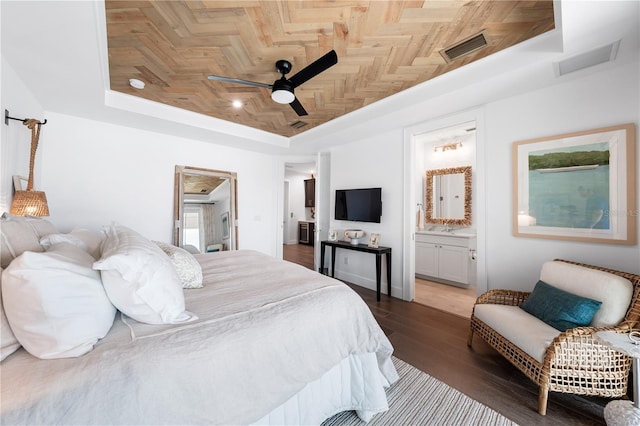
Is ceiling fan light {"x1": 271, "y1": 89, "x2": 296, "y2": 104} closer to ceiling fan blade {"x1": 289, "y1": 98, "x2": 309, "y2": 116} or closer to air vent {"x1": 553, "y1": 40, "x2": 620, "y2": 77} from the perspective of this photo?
ceiling fan blade {"x1": 289, "y1": 98, "x2": 309, "y2": 116}

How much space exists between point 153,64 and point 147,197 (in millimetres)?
2077

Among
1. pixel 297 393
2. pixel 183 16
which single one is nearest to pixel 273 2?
pixel 183 16

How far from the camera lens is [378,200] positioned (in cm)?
383

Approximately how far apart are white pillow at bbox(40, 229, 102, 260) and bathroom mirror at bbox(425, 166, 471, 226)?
15.7ft

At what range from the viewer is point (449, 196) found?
14.8 ft

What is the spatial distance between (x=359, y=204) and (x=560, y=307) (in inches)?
106

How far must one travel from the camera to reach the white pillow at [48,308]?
0.85m

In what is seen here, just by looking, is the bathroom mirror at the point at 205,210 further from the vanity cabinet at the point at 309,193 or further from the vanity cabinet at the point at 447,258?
the vanity cabinet at the point at 309,193

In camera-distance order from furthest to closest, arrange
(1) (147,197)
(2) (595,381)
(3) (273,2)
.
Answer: (1) (147,197), (3) (273,2), (2) (595,381)

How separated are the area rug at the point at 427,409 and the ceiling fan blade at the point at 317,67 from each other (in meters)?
2.42

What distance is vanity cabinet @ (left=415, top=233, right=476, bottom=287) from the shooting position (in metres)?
3.92

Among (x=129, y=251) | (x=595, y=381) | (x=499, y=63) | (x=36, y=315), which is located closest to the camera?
(x=36, y=315)

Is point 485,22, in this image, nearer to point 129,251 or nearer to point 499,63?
point 499,63

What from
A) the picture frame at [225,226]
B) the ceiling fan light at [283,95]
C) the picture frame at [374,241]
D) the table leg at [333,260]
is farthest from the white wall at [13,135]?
the picture frame at [374,241]
